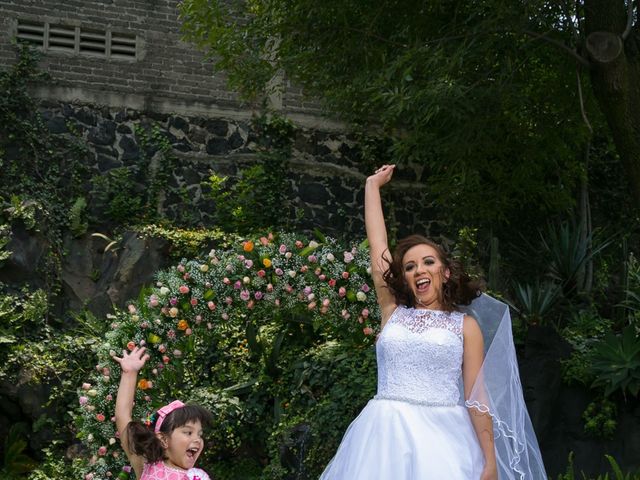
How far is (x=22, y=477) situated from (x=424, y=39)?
608cm

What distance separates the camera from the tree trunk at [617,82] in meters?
7.16

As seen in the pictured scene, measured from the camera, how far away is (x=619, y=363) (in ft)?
24.5

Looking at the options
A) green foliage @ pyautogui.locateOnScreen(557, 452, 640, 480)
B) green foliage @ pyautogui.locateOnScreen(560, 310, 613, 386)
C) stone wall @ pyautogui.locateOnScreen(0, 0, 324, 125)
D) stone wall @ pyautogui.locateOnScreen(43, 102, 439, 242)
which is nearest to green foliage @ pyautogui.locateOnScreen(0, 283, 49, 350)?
stone wall @ pyautogui.locateOnScreen(43, 102, 439, 242)

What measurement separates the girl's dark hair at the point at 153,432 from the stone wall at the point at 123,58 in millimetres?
8233

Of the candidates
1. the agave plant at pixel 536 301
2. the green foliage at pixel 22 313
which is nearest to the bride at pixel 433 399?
the agave plant at pixel 536 301

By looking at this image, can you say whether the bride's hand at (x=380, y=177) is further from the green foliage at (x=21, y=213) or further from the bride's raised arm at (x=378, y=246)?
the green foliage at (x=21, y=213)

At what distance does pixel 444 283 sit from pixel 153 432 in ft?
5.24

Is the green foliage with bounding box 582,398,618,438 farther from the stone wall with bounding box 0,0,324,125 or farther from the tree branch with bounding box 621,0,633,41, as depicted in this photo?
the stone wall with bounding box 0,0,324,125

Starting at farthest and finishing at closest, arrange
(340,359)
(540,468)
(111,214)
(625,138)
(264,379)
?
(111,214) < (264,379) < (340,359) < (625,138) < (540,468)

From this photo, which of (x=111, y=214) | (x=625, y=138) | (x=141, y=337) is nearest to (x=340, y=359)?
(x=141, y=337)

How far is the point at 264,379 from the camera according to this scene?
841 centimetres

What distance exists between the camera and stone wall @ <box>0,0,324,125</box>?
1203 centimetres

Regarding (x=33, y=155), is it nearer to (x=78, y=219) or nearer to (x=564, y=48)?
(x=78, y=219)

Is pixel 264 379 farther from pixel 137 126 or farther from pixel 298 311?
pixel 137 126
